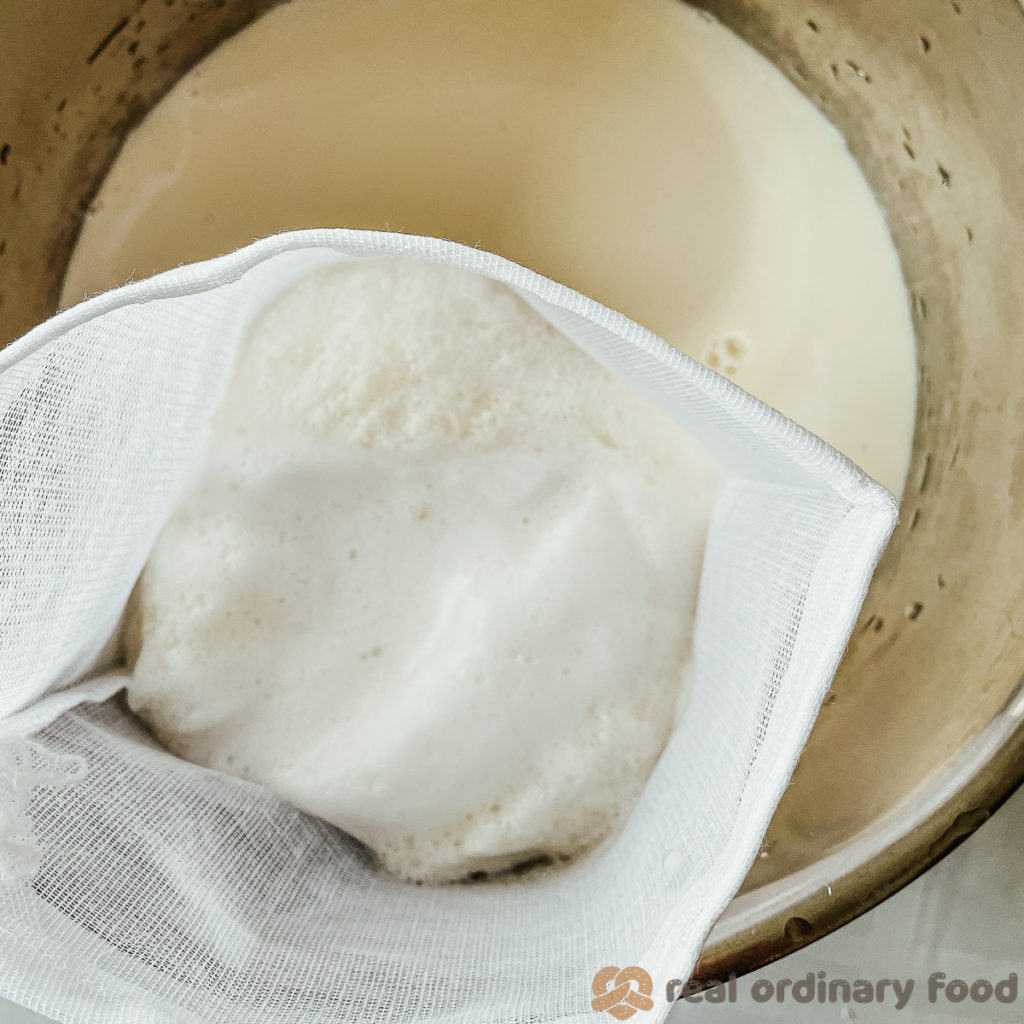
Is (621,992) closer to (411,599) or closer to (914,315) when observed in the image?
(411,599)

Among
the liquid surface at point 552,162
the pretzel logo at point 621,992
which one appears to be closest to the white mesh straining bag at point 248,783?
the pretzel logo at point 621,992

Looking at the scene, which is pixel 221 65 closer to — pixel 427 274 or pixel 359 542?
pixel 427 274

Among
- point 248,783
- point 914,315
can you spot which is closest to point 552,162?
point 914,315

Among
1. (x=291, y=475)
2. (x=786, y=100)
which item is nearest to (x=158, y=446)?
(x=291, y=475)

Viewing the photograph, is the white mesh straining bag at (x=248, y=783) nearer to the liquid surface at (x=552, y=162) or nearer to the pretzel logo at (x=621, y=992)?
the pretzel logo at (x=621, y=992)

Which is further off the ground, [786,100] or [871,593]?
[786,100]
